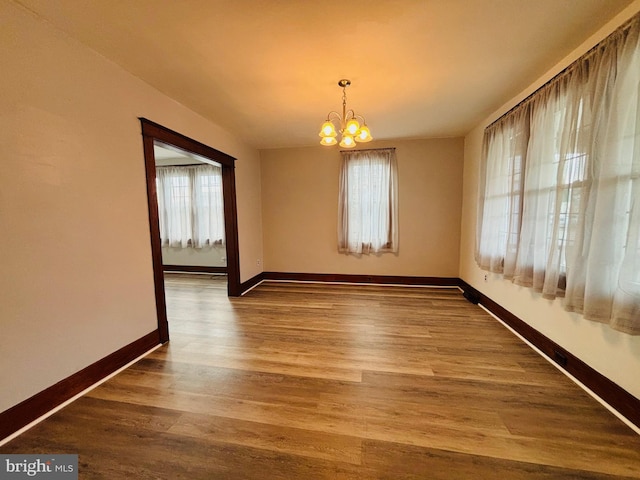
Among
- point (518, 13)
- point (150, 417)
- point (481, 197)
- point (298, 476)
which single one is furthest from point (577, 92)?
point (150, 417)

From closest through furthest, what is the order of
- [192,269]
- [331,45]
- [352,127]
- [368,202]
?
[331,45], [352,127], [368,202], [192,269]

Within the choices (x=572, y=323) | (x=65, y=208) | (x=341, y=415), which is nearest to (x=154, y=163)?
(x=65, y=208)

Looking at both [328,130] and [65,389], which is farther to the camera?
[328,130]

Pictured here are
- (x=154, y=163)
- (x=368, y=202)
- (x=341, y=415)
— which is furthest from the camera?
(x=368, y=202)

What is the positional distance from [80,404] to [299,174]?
3974 mm

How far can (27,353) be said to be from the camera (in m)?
1.51

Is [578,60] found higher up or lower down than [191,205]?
higher up

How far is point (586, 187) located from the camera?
5.41ft

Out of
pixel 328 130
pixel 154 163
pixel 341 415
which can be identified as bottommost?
pixel 341 415

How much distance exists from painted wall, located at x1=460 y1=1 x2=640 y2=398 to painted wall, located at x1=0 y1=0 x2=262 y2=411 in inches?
143

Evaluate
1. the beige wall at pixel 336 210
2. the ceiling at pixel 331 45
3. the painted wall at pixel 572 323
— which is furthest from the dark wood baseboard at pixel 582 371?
the ceiling at pixel 331 45

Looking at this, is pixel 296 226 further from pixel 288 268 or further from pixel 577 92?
pixel 577 92

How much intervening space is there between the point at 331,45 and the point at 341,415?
8.41 feet

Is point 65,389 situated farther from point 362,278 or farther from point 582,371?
point 362,278
